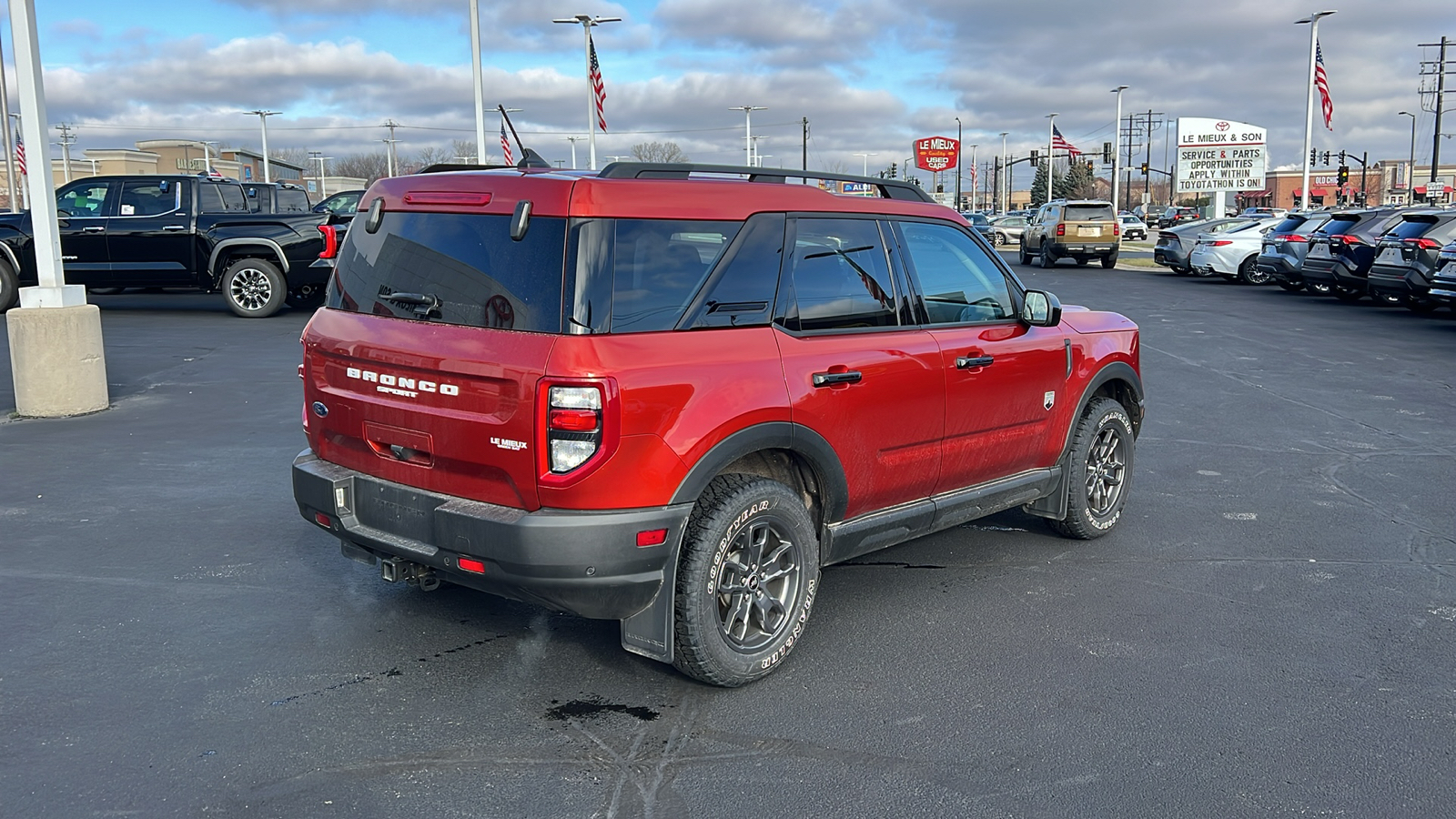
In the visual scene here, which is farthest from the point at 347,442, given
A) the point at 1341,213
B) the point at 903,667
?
the point at 1341,213

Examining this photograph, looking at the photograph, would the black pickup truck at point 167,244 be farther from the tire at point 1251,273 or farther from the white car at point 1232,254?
the tire at point 1251,273

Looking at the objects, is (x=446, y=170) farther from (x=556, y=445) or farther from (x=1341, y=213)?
(x=1341, y=213)

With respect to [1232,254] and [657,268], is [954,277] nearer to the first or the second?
[657,268]

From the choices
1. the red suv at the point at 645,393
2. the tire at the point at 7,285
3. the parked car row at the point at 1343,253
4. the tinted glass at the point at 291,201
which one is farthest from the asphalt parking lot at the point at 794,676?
the tinted glass at the point at 291,201

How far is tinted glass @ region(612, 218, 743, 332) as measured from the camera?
12.7ft

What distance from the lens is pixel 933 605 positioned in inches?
201

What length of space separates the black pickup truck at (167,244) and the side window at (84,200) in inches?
0.5

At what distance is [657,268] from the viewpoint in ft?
13.1

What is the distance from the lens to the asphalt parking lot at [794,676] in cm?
346

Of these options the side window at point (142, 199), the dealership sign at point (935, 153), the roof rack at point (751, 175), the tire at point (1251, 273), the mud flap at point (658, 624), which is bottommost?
the mud flap at point (658, 624)

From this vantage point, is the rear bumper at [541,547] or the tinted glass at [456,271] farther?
the tinted glass at [456,271]

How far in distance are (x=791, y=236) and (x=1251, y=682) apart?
7.78ft

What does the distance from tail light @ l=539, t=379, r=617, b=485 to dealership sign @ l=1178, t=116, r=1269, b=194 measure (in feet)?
161

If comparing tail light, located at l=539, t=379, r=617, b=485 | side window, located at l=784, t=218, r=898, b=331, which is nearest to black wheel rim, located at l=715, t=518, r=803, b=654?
tail light, located at l=539, t=379, r=617, b=485
